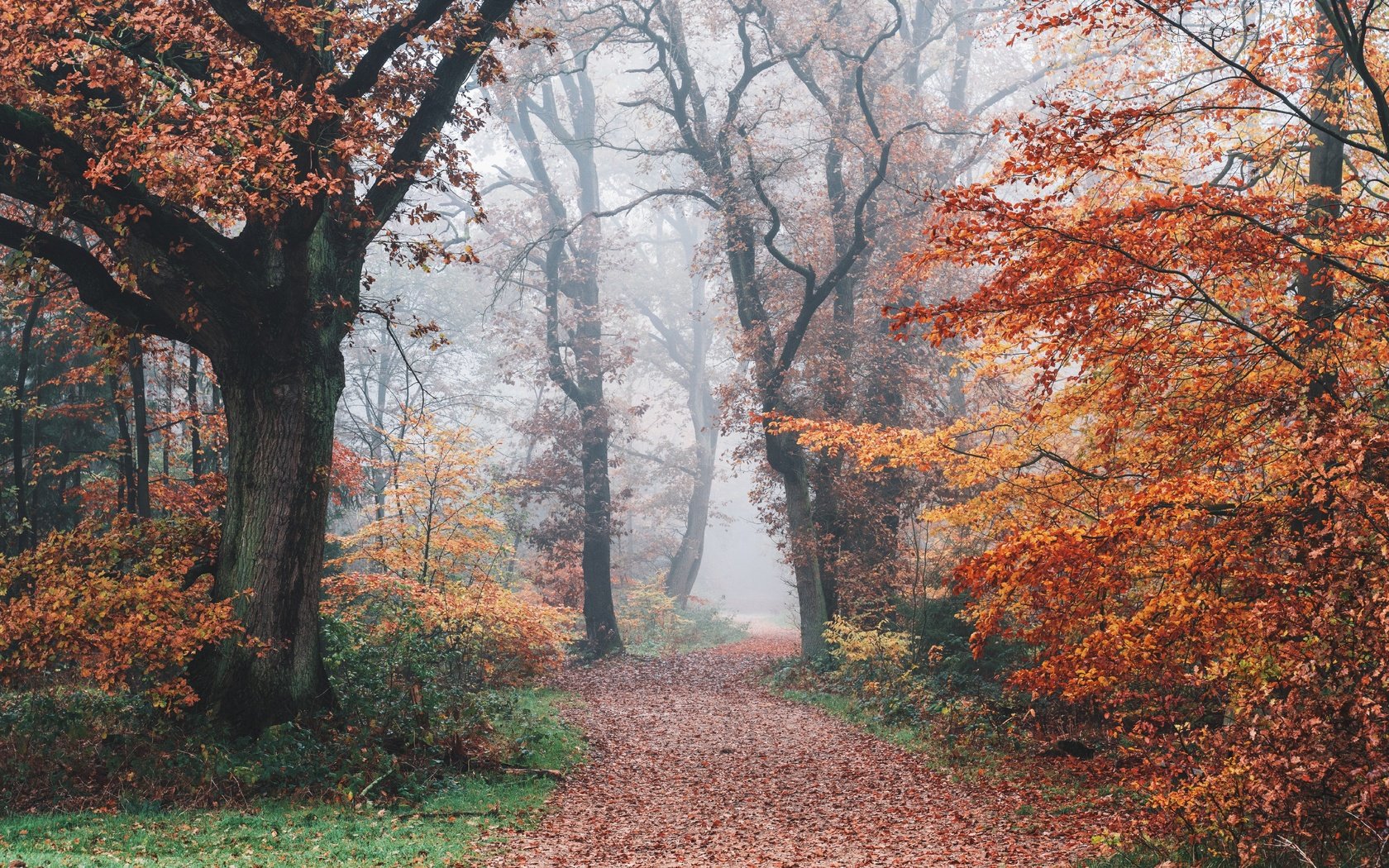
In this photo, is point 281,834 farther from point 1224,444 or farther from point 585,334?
point 585,334

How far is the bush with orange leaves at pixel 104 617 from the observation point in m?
6.98

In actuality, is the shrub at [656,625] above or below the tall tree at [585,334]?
below

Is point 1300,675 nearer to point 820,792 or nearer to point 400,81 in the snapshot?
point 820,792

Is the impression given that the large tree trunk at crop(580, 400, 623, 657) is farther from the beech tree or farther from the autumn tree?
the beech tree

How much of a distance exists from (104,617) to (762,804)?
5.80 metres

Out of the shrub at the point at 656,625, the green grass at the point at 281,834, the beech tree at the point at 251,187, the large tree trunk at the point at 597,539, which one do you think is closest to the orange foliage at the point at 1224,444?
the green grass at the point at 281,834

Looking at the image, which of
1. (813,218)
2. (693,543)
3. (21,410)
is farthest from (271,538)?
(693,543)

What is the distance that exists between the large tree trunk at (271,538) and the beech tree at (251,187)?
17 millimetres

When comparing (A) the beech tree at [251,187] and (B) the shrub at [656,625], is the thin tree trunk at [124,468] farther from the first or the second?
(B) the shrub at [656,625]

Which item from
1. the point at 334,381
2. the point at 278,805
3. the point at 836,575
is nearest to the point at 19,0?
the point at 334,381

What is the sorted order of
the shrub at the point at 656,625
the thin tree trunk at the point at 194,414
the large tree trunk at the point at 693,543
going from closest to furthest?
the thin tree trunk at the point at 194,414, the shrub at the point at 656,625, the large tree trunk at the point at 693,543

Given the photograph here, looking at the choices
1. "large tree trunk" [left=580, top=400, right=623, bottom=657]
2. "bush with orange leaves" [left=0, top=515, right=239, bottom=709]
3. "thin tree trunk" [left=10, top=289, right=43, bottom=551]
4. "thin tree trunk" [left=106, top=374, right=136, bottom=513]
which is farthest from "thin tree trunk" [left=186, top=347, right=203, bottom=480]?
"large tree trunk" [left=580, top=400, right=623, bottom=657]

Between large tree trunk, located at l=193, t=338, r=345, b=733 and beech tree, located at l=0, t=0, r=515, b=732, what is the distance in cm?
2

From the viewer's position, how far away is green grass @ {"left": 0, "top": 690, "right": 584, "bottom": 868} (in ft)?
18.4
